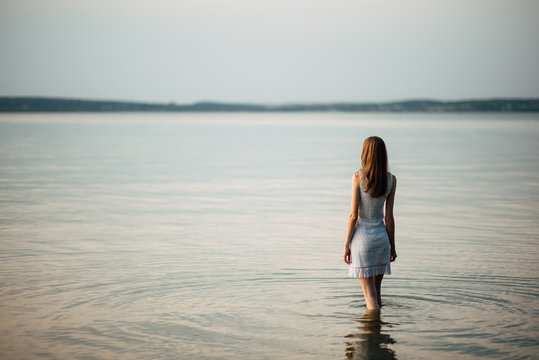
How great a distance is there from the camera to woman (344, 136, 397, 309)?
7191 mm

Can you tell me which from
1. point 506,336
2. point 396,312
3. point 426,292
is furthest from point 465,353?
point 426,292

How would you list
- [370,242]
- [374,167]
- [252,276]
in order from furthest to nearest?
1. [252,276]
2. [370,242]
3. [374,167]

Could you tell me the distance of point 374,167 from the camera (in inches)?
282

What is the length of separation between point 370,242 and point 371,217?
0.27 meters

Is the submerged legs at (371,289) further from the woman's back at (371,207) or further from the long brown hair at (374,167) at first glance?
the long brown hair at (374,167)

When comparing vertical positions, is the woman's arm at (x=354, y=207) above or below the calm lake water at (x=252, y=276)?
above

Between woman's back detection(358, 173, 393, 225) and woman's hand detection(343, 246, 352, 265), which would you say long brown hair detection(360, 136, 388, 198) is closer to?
woman's back detection(358, 173, 393, 225)

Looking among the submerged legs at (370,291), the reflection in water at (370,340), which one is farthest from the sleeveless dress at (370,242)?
the reflection in water at (370,340)

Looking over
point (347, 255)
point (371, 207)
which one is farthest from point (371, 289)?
point (371, 207)

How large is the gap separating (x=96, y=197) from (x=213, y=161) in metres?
14.7

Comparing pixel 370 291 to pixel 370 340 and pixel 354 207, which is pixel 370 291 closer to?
pixel 370 340

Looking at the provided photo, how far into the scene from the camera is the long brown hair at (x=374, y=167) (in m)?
7.16

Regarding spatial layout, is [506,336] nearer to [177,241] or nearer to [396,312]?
[396,312]

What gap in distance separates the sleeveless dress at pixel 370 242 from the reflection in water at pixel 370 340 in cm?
59
